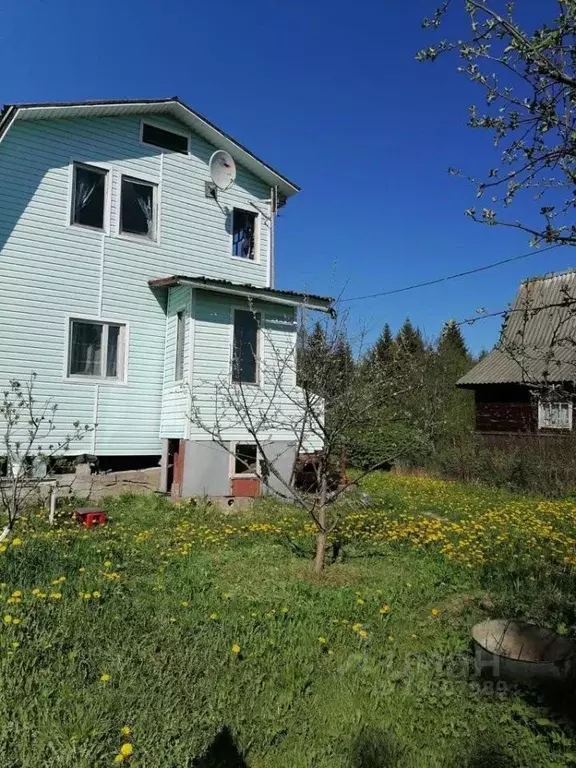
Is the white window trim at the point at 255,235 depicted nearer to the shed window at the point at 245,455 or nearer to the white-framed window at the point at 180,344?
the white-framed window at the point at 180,344

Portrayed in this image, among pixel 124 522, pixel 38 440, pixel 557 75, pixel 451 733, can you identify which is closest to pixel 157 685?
pixel 451 733

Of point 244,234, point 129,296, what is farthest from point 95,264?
point 244,234

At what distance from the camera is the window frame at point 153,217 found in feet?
43.1

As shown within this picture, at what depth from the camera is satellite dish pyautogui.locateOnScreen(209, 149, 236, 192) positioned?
1435 cm

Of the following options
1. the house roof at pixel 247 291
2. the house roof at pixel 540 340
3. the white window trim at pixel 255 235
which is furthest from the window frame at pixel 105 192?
the house roof at pixel 540 340

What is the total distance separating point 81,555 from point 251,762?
376cm

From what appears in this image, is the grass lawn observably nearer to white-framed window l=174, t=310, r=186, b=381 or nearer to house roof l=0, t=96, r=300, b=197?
white-framed window l=174, t=310, r=186, b=381

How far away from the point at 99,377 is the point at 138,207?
13.2 feet

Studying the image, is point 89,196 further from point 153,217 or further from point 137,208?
→ point 153,217

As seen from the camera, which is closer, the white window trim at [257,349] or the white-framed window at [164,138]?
the white window trim at [257,349]

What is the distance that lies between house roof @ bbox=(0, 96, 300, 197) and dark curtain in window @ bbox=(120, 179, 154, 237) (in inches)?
61.1

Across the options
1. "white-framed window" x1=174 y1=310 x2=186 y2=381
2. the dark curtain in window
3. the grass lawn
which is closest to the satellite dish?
the dark curtain in window

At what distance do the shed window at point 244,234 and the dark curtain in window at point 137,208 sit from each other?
2.28 metres

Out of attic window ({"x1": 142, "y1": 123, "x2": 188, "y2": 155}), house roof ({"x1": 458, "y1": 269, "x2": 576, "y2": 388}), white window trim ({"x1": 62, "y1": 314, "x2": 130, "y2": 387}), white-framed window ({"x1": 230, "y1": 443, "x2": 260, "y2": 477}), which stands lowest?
white-framed window ({"x1": 230, "y1": 443, "x2": 260, "y2": 477})
